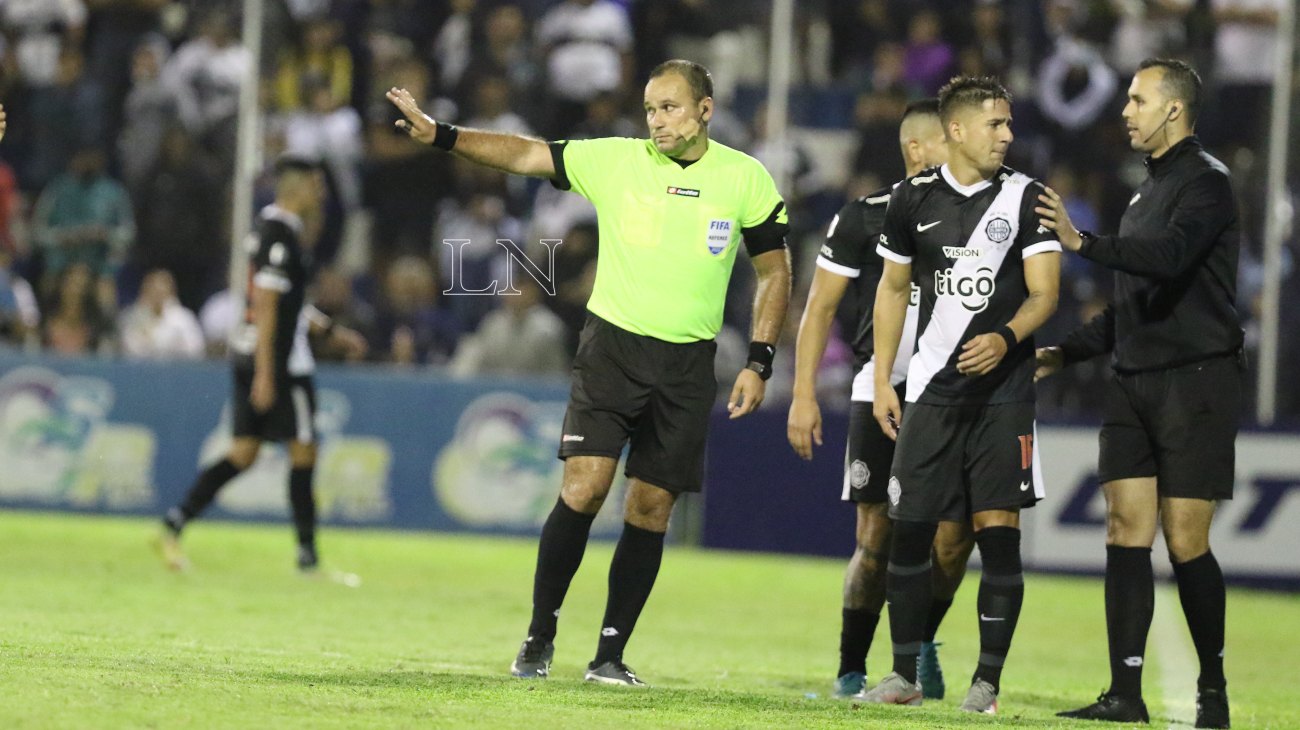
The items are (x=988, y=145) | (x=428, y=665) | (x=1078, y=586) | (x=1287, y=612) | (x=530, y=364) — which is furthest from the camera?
(x=530, y=364)

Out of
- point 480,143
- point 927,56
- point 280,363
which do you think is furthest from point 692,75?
point 927,56

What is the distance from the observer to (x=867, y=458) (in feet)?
25.3

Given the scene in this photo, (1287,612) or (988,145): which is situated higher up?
(988,145)

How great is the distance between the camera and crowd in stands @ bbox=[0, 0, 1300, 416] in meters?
15.0

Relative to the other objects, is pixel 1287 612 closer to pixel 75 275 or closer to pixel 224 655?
pixel 224 655

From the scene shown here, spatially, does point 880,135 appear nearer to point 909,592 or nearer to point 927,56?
point 927,56

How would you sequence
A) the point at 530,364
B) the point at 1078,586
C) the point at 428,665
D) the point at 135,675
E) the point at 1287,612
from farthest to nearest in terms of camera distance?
the point at 530,364 → the point at 1078,586 → the point at 1287,612 → the point at 428,665 → the point at 135,675

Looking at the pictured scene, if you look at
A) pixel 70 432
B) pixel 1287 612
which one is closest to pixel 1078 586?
pixel 1287 612

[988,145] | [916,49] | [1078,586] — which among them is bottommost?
[1078,586]

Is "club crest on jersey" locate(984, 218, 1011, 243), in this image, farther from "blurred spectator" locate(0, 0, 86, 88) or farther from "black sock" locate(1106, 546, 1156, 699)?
"blurred spectator" locate(0, 0, 86, 88)

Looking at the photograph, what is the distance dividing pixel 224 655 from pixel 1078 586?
849cm

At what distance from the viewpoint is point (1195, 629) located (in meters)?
7.14

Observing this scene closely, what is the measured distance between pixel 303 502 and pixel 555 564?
5.28 meters

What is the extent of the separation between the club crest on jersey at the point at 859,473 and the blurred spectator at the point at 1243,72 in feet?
25.7
